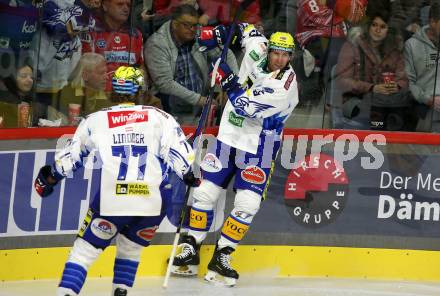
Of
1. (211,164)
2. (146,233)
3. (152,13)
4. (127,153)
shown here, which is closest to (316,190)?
(211,164)

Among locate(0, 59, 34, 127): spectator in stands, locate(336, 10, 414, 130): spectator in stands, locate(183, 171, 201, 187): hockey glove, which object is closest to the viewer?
locate(183, 171, 201, 187): hockey glove

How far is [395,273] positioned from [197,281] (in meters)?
1.47

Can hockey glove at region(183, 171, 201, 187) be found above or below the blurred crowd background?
below

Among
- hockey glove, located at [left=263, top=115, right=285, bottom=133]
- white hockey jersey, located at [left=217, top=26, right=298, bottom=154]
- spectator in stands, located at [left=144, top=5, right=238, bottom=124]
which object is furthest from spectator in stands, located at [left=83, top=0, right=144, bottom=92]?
hockey glove, located at [left=263, top=115, right=285, bottom=133]

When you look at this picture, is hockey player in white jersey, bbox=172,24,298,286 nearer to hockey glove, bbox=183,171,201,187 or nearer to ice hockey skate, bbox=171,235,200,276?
ice hockey skate, bbox=171,235,200,276

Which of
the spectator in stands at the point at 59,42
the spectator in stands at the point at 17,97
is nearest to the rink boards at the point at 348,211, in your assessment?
the spectator in stands at the point at 59,42

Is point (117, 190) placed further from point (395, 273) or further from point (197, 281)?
point (395, 273)

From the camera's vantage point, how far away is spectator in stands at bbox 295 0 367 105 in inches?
340

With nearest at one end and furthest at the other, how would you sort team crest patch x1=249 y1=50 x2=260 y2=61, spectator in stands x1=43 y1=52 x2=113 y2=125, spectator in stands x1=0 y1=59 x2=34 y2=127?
spectator in stands x1=0 y1=59 x2=34 y2=127 → spectator in stands x1=43 y1=52 x2=113 y2=125 → team crest patch x1=249 y1=50 x2=260 y2=61

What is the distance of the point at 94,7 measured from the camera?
8.20 m

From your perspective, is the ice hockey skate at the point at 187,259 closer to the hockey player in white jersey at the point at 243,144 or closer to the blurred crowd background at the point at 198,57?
the hockey player in white jersey at the point at 243,144

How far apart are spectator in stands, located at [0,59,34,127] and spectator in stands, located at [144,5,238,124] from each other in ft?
2.86

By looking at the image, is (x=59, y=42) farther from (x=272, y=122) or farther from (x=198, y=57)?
(x=272, y=122)

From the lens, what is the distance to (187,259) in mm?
8250
